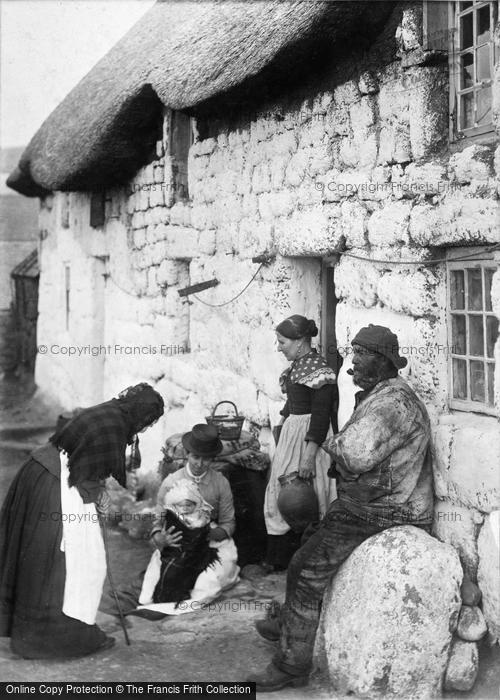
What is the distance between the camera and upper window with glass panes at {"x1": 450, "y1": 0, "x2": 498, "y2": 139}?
3709 millimetres

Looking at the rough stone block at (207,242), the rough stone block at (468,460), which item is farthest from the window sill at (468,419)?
the rough stone block at (207,242)

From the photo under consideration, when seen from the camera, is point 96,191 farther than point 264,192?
Yes

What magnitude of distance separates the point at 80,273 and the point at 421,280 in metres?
6.02

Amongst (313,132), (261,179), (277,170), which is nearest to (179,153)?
(261,179)

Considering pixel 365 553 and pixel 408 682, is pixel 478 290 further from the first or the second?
pixel 408 682

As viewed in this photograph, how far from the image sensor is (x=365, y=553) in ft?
12.1

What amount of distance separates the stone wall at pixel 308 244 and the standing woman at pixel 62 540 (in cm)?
145

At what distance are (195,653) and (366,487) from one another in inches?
47.9

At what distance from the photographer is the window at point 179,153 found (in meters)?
6.77

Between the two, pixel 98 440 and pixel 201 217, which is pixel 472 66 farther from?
pixel 201 217

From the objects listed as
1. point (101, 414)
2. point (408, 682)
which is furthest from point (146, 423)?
point (408, 682)

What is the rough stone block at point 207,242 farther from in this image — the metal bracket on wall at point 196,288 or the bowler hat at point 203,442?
the bowler hat at point 203,442

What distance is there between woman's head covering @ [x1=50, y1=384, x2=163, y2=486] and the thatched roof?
7.04 ft

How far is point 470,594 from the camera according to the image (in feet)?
11.7
